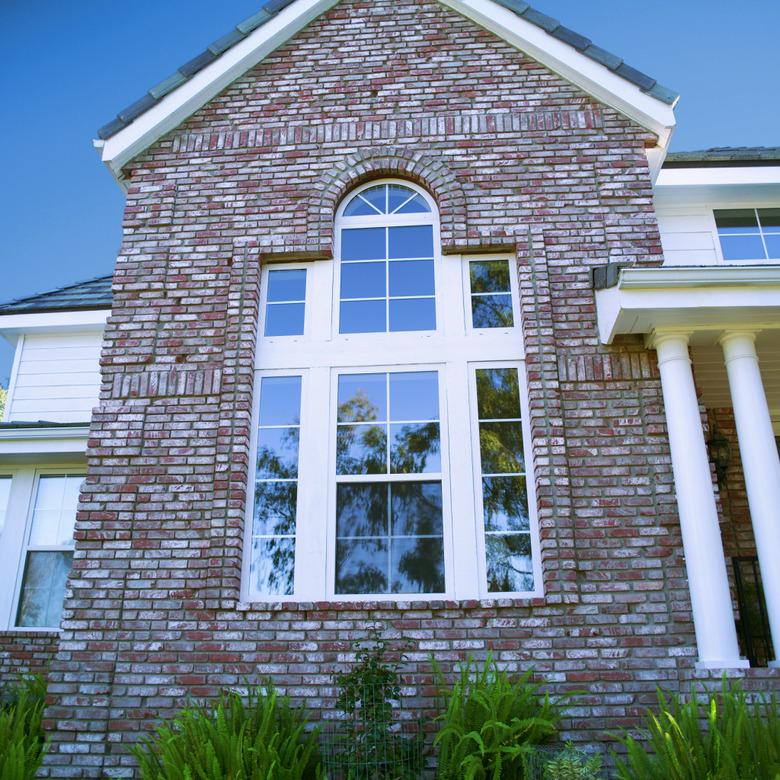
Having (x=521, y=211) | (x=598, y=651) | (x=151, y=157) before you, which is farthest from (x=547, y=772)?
(x=151, y=157)

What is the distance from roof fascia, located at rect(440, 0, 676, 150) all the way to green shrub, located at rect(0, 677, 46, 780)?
21.6 feet

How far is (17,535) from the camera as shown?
25.2ft

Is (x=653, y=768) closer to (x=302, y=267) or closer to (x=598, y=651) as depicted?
(x=598, y=651)

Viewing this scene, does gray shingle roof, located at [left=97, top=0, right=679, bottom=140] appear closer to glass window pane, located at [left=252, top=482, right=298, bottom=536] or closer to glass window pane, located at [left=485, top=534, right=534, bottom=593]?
glass window pane, located at [left=252, top=482, right=298, bottom=536]

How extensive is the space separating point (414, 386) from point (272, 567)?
1.78 m

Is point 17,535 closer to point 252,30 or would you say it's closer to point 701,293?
point 252,30

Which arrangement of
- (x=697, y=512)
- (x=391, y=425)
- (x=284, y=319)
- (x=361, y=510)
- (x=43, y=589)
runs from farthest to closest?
1. (x=43, y=589)
2. (x=284, y=319)
3. (x=391, y=425)
4. (x=361, y=510)
5. (x=697, y=512)

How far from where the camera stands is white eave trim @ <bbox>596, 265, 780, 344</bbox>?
499cm

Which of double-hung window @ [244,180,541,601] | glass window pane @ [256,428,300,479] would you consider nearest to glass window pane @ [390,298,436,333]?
double-hung window @ [244,180,541,601]

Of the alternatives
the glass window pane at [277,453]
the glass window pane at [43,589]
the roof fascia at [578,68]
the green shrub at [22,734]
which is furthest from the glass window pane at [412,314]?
the glass window pane at [43,589]

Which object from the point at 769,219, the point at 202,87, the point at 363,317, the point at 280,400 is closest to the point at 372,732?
the point at 280,400

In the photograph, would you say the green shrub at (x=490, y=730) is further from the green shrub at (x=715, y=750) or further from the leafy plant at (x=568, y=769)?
the green shrub at (x=715, y=750)

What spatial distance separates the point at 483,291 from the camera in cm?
609

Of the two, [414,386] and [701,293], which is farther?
[414,386]
